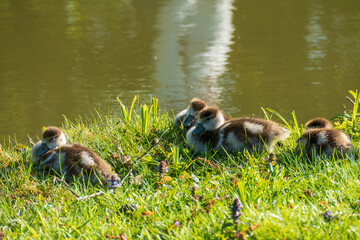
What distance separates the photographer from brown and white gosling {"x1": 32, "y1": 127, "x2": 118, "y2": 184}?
174 inches

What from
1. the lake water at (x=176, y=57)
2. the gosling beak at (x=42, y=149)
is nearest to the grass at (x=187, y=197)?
the gosling beak at (x=42, y=149)

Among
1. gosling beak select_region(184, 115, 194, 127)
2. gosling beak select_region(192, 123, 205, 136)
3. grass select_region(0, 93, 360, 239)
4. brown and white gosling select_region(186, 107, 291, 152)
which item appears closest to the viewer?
grass select_region(0, 93, 360, 239)

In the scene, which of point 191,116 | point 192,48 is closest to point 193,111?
point 191,116

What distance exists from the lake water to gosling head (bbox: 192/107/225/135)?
7.12ft

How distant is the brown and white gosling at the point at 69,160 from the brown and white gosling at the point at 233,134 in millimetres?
940

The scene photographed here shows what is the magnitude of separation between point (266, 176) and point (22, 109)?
4.63m

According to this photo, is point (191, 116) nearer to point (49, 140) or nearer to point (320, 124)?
point (320, 124)

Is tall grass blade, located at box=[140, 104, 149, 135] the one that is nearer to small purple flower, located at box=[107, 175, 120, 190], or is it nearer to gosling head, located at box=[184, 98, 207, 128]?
gosling head, located at box=[184, 98, 207, 128]

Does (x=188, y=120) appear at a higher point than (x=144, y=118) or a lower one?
lower

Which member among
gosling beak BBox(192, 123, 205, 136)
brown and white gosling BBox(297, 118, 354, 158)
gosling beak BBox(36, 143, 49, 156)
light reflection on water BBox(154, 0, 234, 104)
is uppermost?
brown and white gosling BBox(297, 118, 354, 158)

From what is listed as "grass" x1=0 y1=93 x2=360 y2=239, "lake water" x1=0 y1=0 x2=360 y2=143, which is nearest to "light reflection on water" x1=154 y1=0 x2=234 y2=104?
"lake water" x1=0 y1=0 x2=360 y2=143

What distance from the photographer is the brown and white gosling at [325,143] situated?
443cm

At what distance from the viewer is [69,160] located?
4.55 meters

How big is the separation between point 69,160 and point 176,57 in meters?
6.13
